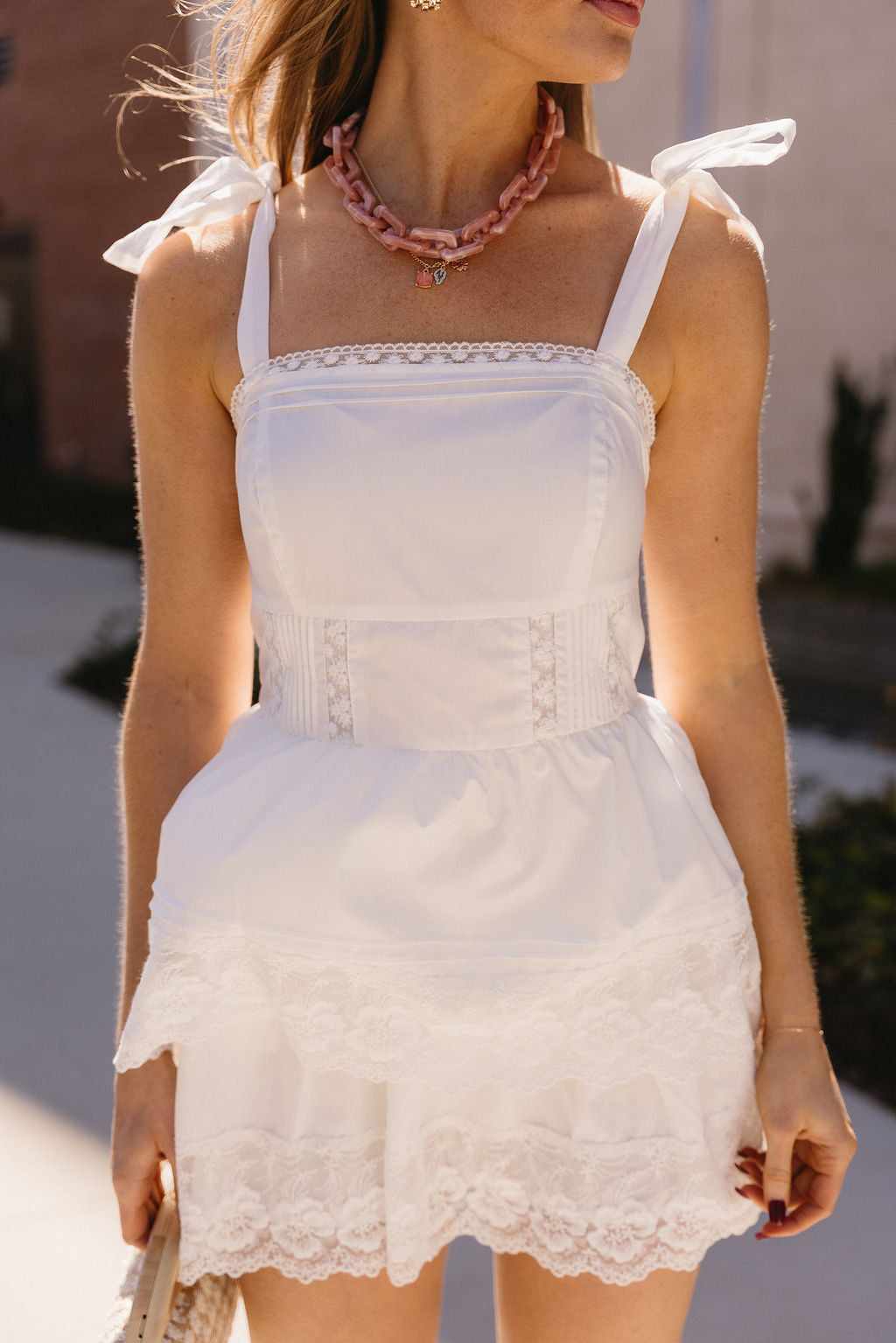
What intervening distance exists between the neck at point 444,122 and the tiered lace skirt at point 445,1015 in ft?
2.09

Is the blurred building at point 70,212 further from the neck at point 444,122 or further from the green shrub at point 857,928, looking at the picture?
the neck at point 444,122

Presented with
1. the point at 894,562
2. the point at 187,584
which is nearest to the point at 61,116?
the point at 894,562

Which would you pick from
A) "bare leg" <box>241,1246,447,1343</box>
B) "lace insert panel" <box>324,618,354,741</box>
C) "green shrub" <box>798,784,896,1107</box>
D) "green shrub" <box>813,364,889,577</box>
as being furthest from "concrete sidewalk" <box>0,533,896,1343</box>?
"green shrub" <box>813,364,889,577</box>

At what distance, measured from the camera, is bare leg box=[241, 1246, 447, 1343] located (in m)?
1.37

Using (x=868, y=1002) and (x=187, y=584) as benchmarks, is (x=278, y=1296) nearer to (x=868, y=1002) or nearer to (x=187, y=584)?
(x=187, y=584)

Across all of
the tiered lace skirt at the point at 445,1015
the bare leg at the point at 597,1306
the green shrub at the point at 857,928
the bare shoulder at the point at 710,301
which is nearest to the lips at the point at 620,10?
the bare shoulder at the point at 710,301

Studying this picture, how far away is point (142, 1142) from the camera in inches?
54.4

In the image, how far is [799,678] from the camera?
7180mm

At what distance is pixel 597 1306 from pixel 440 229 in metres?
1.12

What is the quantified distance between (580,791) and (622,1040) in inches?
9.5

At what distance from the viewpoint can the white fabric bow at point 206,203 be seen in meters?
1.50

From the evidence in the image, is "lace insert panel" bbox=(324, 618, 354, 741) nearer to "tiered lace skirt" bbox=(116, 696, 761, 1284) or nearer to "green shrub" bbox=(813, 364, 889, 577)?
"tiered lace skirt" bbox=(116, 696, 761, 1284)

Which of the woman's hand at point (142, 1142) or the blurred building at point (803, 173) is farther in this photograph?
the blurred building at point (803, 173)

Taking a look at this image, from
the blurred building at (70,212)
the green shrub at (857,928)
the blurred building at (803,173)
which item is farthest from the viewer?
the blurred building at (70,212)
